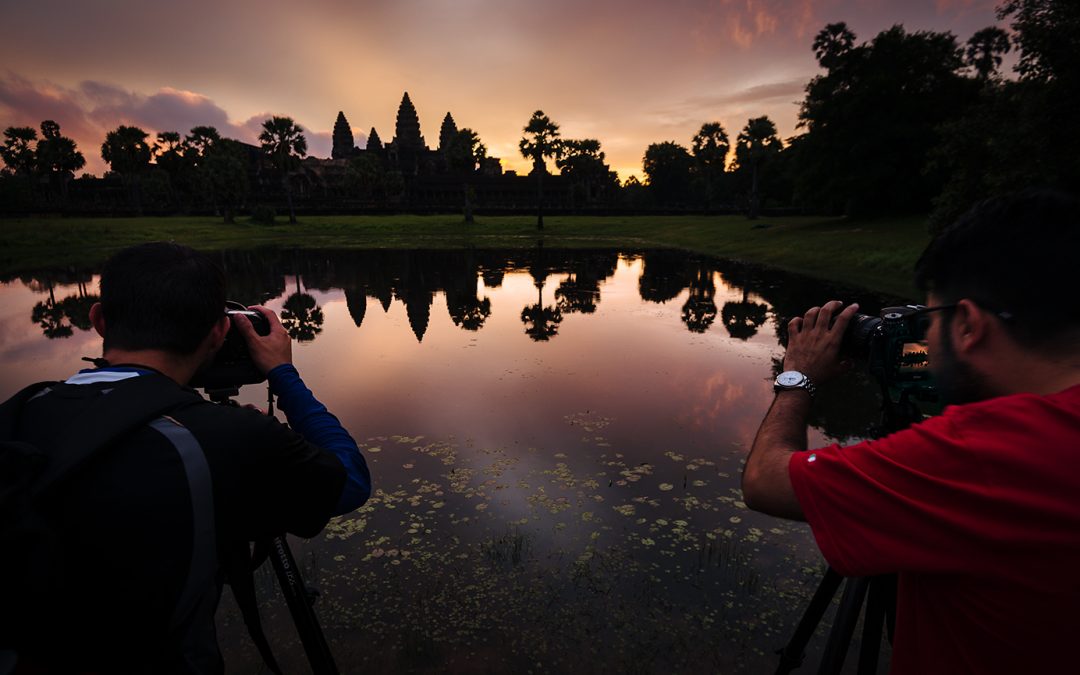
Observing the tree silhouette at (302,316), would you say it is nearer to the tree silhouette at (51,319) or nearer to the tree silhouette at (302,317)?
the tree silhouette at (302,317)

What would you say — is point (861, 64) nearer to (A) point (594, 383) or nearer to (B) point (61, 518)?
(A) point (594, 383)

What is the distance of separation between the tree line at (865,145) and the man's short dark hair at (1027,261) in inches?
579

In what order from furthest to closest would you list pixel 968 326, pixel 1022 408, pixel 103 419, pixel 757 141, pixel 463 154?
pixel 463 154
pixel 757 141
pixel 968 326
pixel 103 419
pixel 1022 408

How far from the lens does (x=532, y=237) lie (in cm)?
3856

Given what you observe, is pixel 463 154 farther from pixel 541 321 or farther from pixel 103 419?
pixel 103 419

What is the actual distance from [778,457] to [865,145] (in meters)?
35.9

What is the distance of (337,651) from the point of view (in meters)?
2.91

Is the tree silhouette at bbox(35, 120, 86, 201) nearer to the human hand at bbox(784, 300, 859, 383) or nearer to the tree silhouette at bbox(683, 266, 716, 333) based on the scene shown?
the tree silhouette at bbox(683, 266, 716, 333)

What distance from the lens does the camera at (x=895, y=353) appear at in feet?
5.06

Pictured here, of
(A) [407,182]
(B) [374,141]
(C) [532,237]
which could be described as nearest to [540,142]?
(C) [532,237]

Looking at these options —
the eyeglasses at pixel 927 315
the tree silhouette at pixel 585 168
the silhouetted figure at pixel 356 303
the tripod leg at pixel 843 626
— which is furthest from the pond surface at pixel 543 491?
the tree silhouette at pixel 585 168

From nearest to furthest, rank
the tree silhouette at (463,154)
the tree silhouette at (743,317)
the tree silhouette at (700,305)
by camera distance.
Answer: the tree silhouette at (743,317) → the tree silhouette at (700,305) → the tree silhouette at (463,154)

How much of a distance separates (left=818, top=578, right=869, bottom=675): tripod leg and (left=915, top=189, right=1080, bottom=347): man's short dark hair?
1.07 meters

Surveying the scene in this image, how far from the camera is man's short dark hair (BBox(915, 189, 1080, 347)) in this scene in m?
1.05
